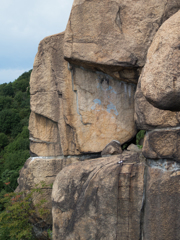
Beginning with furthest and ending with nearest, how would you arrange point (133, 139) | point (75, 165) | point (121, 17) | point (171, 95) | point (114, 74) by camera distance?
point (133, 139) → point (114, 74) → point (121, 17) → point (75, 165) → point (171, 95)

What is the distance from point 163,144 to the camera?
264 cm

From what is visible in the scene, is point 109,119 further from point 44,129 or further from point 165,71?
point 165,71

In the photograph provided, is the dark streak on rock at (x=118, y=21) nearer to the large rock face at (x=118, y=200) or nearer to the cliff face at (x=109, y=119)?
the cliff face at (x=109, y=119)

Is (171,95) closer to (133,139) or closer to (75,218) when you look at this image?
(75,218)

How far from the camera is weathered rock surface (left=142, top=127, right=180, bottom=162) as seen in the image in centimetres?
256

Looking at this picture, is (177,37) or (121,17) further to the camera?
(121,17)

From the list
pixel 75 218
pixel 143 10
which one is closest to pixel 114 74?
pixel 143 10

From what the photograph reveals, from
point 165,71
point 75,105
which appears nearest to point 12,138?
point 75,105

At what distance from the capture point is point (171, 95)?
1791 mm

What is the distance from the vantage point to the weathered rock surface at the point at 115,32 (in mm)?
3736

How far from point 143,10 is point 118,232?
9.75ft

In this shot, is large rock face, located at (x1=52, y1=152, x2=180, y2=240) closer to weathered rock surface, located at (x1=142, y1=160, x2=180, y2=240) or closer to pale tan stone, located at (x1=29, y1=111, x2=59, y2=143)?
weathered rock surface, located at (x1=142, y1=160, x2=180, y2=240)

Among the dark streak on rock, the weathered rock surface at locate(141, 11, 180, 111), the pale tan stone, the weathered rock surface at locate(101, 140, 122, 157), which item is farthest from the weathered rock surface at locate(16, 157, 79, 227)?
the weathered rock surface at locate(141, 11, 180, 111)

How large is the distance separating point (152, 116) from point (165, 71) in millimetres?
967
